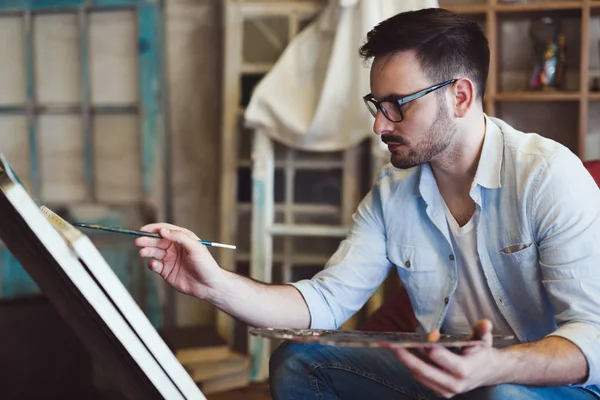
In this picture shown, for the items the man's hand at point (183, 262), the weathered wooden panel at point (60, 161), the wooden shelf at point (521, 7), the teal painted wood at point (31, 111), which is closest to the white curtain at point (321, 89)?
the wooden shelf at point (521, 7)

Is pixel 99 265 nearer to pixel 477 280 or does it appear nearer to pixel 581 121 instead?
pixel 477 280

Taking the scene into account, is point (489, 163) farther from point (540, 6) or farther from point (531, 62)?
point (531, 62)

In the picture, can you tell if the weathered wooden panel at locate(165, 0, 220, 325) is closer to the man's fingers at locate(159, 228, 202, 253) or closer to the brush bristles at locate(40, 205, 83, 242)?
the man's fingers at locate(159, 228, 202, 253)

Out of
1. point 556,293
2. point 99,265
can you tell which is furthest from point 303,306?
point 99,265

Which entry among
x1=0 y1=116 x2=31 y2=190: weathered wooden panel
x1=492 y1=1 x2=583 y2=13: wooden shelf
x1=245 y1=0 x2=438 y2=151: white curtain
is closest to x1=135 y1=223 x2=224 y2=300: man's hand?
x1=245 y1=0 x2=438 y2=151: white curtain

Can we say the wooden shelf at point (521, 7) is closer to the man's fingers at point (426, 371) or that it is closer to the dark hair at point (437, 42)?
the dark hair at point (437, 42)

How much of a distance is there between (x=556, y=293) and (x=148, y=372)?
0.78 m

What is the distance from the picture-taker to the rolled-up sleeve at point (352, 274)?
1.66m

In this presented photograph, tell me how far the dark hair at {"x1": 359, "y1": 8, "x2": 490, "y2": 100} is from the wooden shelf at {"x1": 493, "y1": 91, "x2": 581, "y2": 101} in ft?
3.38

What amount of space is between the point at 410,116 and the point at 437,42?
6.9 inches

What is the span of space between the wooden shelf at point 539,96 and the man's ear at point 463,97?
43.0 inches

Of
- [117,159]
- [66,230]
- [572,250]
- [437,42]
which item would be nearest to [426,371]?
[572,250]

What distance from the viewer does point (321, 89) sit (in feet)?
9.02

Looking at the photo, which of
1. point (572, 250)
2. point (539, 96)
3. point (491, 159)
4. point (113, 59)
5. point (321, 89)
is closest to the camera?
point (572, 250)
